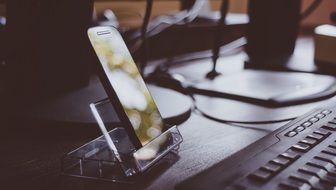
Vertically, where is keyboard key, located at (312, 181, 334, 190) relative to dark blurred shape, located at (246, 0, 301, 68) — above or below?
below

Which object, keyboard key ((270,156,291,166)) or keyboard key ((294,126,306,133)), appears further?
keyboard key ((294,126,306,133))

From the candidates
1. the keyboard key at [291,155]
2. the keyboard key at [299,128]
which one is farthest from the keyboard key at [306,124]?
the keyboard key at [291,155]

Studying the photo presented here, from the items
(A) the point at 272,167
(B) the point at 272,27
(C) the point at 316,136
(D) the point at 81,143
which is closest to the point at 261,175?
(A) the point at 272,167

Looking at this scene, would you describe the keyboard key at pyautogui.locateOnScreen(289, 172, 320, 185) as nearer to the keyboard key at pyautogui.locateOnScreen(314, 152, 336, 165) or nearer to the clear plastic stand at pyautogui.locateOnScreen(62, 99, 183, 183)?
the keyboard key at pyautogui.locateOnScreen(314, 152, 336, 165)

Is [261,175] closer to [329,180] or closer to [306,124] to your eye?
[329,180]

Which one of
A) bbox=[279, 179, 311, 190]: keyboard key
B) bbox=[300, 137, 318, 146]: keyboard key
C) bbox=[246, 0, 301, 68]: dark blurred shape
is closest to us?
bbox=[279, 179, 311, 190]: keyboard key

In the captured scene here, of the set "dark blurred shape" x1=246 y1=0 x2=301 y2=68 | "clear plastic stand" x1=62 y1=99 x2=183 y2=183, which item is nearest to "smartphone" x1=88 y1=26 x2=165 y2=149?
"clear plastic stand" x1=62 y1=99 x2=183 y2=183

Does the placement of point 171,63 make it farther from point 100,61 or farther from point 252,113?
point 100,61

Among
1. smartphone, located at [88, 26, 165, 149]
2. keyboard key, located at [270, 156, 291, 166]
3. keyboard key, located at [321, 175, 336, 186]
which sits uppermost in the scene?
smartphone, located at [88, 26, 165, 149]

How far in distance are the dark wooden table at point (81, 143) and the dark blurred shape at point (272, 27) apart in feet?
1.39

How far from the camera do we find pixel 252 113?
77 cm

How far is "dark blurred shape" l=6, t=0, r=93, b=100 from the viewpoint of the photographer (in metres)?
0.70

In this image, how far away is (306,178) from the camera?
0.42 metres

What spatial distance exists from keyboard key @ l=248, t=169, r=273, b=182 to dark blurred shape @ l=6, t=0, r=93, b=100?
38cm
